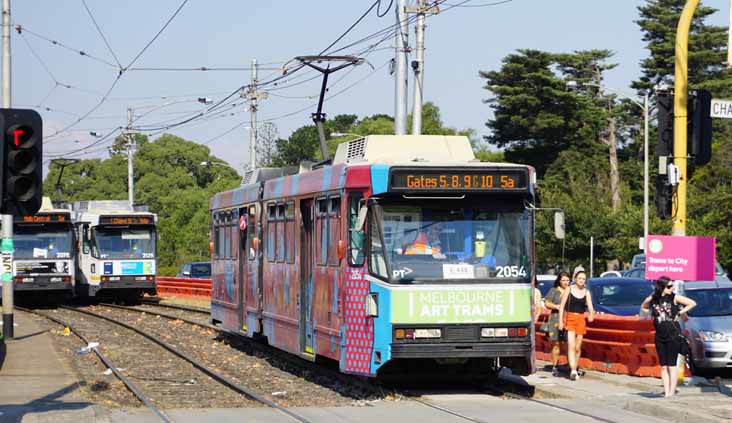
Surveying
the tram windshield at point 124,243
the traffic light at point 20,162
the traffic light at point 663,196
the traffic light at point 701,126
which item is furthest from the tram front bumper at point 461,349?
the tram windshield at point 124,243

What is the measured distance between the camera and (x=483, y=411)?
46.9 feet

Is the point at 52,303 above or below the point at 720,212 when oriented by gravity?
below

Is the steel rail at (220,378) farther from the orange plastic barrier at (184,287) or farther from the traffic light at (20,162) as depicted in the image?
the orange plastic barrier at (184,287)

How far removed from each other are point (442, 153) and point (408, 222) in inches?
85.8

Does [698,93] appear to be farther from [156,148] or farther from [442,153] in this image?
[156,148]

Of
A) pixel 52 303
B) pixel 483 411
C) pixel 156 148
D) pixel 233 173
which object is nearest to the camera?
pixel 483 411

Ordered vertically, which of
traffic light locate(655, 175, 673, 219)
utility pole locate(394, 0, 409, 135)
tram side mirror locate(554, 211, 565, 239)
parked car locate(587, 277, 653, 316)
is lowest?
parked car locate(587, 277, 653, 316)

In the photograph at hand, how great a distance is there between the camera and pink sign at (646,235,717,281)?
1539 centimetres

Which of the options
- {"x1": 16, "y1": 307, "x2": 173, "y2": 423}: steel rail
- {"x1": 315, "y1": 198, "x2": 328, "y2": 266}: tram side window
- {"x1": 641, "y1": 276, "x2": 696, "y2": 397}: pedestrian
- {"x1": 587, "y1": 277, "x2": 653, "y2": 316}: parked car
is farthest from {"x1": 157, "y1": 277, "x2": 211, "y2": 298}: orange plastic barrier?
{"x1": 641, "y1": 276, "x2": 696, "y2": 397}: pedestrian

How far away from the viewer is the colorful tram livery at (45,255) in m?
40.3

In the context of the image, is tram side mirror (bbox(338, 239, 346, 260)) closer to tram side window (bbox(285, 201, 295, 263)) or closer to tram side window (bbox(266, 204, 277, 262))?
tram side window (bbox(285, 201, 295, 263))

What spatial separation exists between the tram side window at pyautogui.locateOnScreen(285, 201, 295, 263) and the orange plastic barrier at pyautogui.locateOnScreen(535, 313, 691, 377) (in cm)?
458

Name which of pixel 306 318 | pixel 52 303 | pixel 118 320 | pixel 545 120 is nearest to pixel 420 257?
pixel 306 318

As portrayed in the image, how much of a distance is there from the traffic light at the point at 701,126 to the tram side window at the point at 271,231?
286 inches
